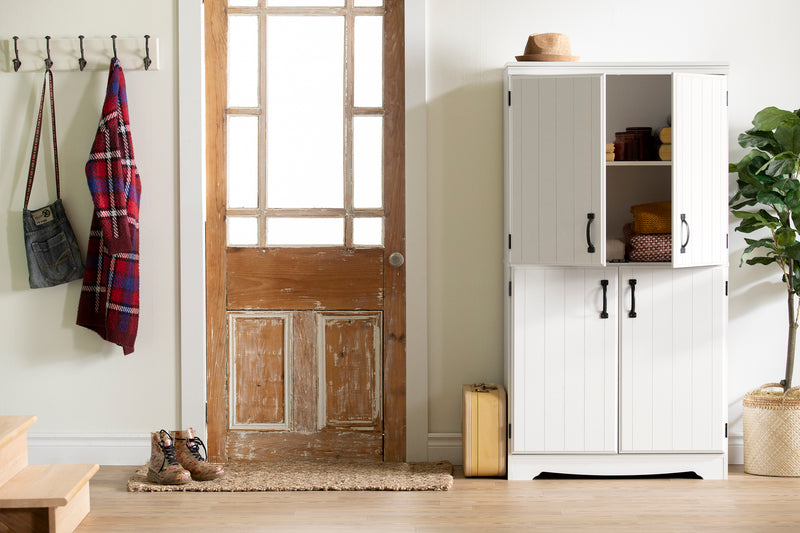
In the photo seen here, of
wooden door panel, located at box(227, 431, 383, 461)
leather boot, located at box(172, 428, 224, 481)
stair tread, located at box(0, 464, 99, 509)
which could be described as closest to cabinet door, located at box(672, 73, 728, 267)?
wooden door panel, located at box(227, 431, 383, 461)

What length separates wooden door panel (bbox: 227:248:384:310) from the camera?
10.8 ft

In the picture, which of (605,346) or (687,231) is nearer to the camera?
(687,231)

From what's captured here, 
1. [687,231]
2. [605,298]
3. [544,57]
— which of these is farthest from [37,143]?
[687,231]

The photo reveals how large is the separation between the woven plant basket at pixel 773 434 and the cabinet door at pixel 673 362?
196 millimetres

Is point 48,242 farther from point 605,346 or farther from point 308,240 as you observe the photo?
point 605,346

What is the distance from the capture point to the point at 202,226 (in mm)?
3250

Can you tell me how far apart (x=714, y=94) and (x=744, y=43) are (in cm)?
52

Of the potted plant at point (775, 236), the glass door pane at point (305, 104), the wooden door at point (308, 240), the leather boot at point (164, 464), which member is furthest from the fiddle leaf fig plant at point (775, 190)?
the leather boot at point (164, 464)

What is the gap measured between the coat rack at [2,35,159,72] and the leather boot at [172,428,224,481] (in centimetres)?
164

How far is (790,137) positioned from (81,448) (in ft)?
11.0

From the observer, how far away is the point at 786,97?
3229 mm

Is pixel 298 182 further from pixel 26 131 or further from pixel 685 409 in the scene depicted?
pixel 685 409

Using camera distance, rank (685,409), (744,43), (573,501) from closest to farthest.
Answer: (573,501) → (685,409) → (744,43)

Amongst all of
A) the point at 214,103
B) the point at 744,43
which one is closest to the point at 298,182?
the point at 214,103
